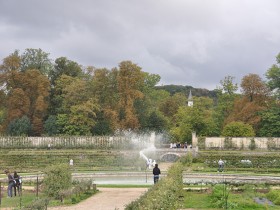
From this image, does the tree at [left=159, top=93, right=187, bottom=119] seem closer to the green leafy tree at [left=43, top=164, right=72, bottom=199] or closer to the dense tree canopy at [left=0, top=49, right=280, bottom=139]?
the dense tree canopy at [left=0, top=49, right=280, bottom=139]

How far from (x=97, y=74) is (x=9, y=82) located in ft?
39.4

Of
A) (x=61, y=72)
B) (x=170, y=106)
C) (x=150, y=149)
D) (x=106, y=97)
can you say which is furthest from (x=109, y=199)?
(x=170, y=106)

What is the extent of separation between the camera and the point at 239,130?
A: 60500 mm

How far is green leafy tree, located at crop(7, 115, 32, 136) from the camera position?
212 ft

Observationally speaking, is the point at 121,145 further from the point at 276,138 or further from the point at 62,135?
the point at 276,138

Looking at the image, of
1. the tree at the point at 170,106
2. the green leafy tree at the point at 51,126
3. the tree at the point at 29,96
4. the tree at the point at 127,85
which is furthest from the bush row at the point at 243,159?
the tree at the point at 170,106

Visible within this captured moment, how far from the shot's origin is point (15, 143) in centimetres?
6056

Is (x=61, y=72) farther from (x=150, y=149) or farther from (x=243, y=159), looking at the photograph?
(x=243, y=159)

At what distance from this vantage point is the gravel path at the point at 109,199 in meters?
21.1

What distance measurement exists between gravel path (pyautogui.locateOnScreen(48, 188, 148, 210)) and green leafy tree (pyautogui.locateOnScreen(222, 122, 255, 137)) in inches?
1346

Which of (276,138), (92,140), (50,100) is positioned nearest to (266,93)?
(276,138)

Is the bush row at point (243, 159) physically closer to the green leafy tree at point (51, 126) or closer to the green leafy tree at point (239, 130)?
the green leafy tree at point (239, 130)

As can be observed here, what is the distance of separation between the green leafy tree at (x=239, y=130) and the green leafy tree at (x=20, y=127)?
83.4 ft

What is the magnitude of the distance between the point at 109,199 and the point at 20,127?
43.0 m
